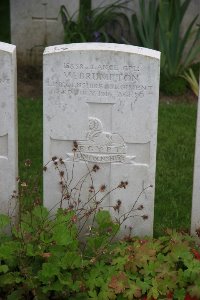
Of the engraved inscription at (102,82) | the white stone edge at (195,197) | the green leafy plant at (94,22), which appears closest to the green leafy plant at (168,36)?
the green leafy plant at (94,22)

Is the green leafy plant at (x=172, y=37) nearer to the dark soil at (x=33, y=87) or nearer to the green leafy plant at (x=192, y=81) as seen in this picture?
the green leafy plant at (x=192, y=81)

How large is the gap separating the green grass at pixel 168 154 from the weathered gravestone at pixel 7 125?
1035 mm

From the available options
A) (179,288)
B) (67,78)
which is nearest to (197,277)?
(179,288)

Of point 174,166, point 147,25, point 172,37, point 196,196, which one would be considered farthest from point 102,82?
point 147,25

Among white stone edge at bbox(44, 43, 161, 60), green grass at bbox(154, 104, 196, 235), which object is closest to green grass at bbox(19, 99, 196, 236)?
green grass at bbox(154, 104, 196, 235)

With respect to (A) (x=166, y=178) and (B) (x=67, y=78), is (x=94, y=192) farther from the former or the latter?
(A) (x=166, y=178)

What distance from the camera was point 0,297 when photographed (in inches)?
160

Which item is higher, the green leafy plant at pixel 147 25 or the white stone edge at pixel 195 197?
the green leafy plant at pixel 147 25

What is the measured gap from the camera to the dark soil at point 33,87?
25.5 feet

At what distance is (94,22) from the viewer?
8.02m

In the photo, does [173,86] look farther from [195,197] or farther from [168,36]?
[195,197]

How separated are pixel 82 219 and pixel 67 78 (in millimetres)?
881

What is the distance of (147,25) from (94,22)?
58cm

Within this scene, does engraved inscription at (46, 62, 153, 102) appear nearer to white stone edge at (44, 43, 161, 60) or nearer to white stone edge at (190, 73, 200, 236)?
white stone edge at (44, 43, 161, 60)
